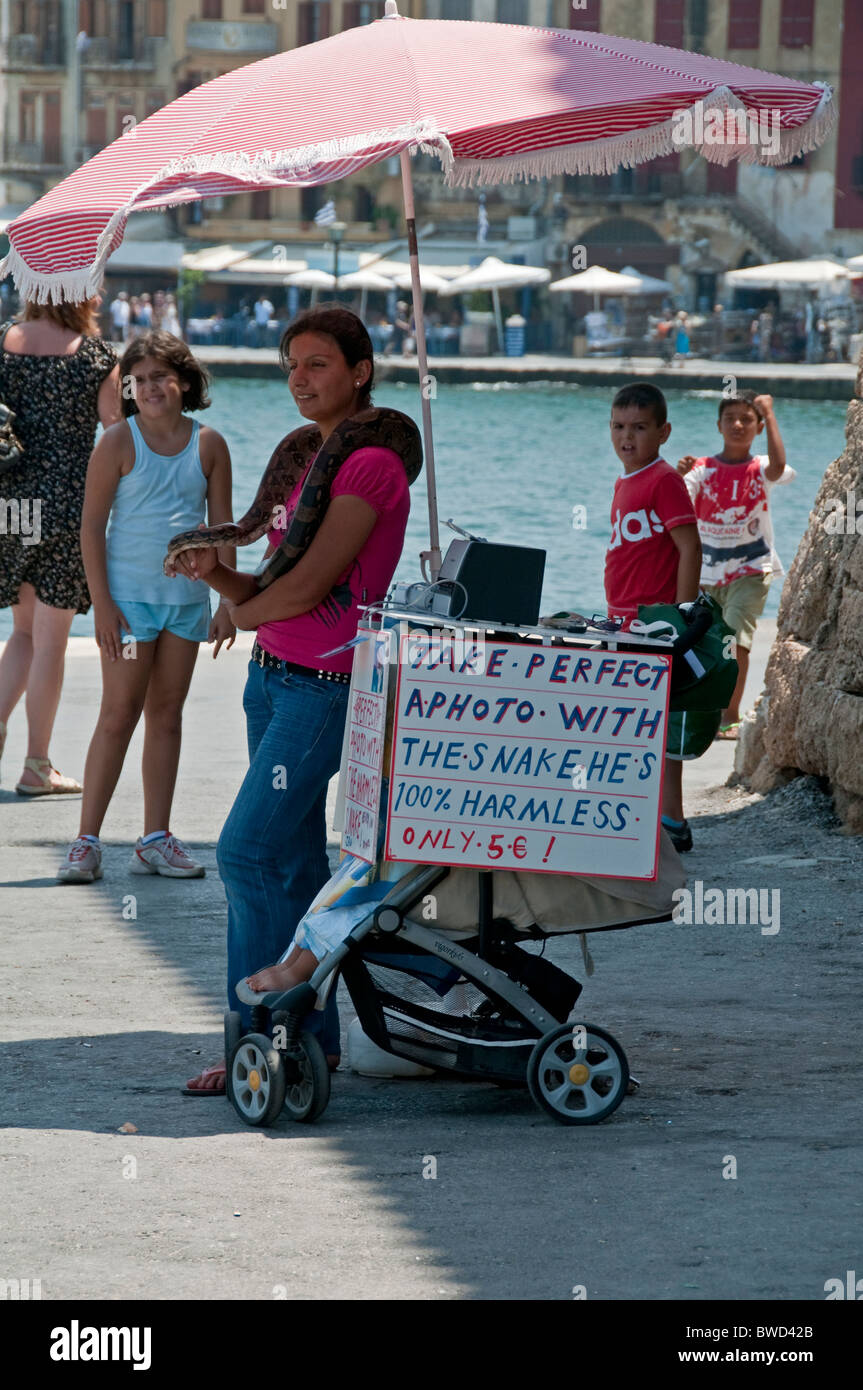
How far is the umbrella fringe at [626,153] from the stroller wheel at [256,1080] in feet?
6.87

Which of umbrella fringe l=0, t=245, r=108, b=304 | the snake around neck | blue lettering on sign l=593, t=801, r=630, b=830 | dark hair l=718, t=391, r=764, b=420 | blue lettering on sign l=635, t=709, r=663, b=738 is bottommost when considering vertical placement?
blue lettering on sign l=593, t=801, r=630, b=830

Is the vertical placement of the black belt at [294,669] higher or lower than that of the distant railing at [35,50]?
lower

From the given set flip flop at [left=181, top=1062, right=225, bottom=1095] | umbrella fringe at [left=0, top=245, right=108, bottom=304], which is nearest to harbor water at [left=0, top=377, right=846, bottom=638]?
umbrella fringe at [left=0, top=245, right=108, bottom=304]

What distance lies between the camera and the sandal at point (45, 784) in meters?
8.03

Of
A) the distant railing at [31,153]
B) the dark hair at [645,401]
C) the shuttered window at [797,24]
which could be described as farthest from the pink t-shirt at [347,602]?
the distant railing at [31,153]

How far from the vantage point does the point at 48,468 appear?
7.59 m

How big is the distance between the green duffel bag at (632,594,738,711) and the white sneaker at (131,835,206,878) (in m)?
2.35

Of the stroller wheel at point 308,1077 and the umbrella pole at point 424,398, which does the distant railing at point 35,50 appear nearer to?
the umbrella pole at point 424,398

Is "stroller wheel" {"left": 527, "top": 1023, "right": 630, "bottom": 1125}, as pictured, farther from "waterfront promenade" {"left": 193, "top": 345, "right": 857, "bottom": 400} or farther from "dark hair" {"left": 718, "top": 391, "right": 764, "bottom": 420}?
"waterfront promenade" {"left": 193, "top": 345, "right": 857, "bottom": 400}

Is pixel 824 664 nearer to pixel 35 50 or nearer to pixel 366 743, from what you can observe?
pixel 366 743

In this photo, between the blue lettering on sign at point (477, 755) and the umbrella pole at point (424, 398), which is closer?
the blue lettering on sign at point (477, 755)

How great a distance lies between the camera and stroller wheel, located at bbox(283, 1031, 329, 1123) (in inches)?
167

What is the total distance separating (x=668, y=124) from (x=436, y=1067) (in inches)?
89.0

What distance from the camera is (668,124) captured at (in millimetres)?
4930
